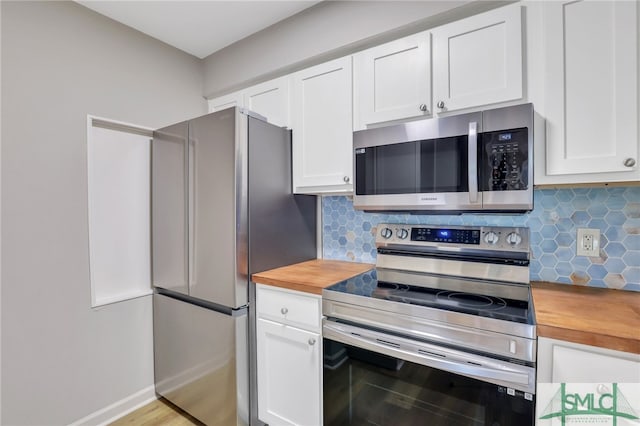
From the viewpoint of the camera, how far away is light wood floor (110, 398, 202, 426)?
6.05 ft

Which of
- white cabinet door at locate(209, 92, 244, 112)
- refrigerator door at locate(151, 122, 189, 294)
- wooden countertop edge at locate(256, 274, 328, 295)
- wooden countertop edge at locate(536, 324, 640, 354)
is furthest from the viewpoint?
white cabinet door at locate(209, 92, 244, 112)

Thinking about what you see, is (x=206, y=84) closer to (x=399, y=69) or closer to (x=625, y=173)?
(x=399, y=69)

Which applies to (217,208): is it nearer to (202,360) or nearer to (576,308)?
(202,360)

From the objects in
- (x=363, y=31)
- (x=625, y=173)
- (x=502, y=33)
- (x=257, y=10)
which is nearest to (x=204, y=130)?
(x=257, y=10)

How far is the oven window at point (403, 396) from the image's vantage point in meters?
0.98

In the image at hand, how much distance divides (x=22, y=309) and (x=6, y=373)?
31 cm

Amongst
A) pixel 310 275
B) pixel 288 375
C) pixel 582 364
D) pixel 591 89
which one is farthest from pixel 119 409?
pixel 591 89

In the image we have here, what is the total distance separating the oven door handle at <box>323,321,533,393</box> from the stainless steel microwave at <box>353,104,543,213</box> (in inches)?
23.4

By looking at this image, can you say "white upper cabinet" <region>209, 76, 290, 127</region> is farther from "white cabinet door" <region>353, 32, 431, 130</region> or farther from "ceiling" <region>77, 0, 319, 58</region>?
"white cabinet door" <region>353, 32, 431, 130</region>

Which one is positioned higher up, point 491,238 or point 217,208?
point 217,208

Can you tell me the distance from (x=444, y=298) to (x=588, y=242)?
0.75m

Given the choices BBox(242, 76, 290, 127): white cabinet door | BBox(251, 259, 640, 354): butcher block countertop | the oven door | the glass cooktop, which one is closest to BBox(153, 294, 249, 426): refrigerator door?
BBox(251, 259, 640, 354): butcher block countertop

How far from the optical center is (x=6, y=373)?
1.48 metres

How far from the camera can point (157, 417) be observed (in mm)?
1902
